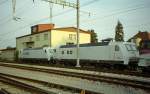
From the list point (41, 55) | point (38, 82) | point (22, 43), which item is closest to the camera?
point (38, 82)

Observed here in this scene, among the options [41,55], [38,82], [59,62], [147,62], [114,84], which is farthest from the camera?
[41,55]

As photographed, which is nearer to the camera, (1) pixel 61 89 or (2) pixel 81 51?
(1) pixel 61 89

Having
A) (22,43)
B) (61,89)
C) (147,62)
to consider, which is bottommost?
(61,89)

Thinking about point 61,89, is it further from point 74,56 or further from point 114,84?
point 74,56

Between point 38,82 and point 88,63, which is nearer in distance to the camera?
point 38,82

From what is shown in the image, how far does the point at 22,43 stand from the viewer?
220 feet

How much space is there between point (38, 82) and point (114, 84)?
4.73 meters

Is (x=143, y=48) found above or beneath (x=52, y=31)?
beneath

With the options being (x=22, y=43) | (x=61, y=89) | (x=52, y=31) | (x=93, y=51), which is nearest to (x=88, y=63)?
(x=93, y=51)

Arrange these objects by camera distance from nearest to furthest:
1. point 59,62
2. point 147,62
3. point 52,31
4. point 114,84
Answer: point 114,84
point 147,62
point 59,62
point 52,31

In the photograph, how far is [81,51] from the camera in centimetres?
3212

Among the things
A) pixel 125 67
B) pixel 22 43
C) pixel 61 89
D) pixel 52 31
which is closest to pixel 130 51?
pixel 125 67

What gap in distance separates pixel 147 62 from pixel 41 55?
27605 mm

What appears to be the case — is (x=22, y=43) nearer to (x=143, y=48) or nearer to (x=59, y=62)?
(x=59, y=62)
